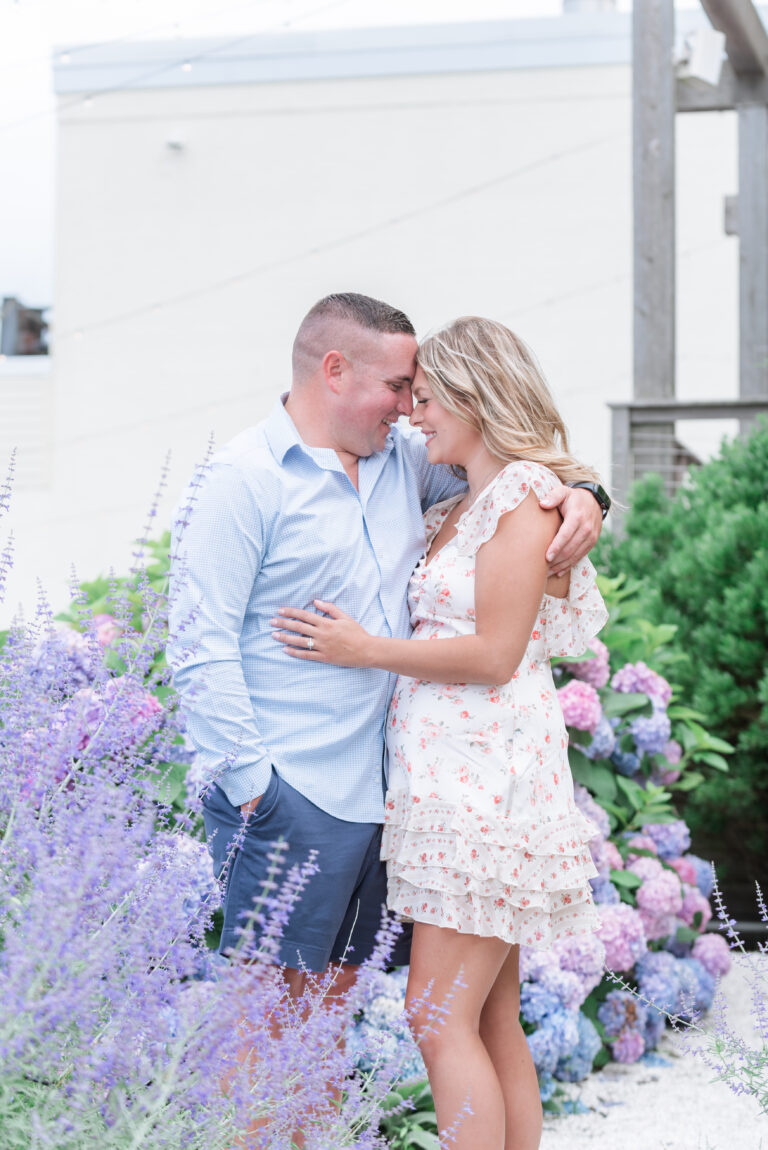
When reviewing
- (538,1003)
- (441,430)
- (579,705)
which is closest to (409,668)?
(441,430)

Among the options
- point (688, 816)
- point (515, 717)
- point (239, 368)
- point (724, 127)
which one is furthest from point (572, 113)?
point (515, 717)

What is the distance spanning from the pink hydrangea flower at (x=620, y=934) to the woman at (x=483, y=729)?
106 centimetres

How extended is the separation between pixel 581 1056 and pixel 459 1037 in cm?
140

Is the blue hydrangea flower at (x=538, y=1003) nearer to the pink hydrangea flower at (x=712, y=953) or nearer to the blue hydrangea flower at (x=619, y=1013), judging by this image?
the blue hydrangea flower at (x=619, y=1013)

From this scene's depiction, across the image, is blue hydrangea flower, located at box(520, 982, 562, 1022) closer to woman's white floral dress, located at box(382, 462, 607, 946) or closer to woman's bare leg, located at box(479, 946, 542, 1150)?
woman's bare leg, located at box(479, 946, 542, 1150)

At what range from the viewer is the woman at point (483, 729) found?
2.19m

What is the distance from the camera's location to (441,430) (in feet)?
8.00

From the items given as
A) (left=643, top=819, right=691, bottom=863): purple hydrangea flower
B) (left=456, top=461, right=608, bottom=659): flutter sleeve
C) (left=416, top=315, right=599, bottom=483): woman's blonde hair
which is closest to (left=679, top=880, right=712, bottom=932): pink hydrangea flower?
(left=643, top=819, right=691, bottom=863): purple hydrangea flower

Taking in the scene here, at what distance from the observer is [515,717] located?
2.32 m

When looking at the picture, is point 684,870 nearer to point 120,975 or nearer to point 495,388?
point 495,388

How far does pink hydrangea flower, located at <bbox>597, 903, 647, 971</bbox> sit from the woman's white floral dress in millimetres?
1133

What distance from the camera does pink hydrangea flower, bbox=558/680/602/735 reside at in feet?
11.4

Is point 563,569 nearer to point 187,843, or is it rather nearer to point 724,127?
point 187,843

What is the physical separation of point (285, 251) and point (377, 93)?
174 centimetres
